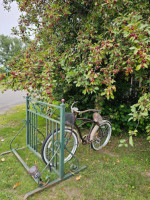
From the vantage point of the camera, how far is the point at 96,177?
2.28 meters

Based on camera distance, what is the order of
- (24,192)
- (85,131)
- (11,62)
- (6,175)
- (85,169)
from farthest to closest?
1. (85,131)
2. (11,62)
3. (85,169)
4. (6,175)
5. (24,192)

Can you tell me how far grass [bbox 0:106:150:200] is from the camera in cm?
196

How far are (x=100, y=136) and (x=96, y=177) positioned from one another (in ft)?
3.32

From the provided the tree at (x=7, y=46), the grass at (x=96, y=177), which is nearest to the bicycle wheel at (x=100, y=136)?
the grass at (x=96, y=177)

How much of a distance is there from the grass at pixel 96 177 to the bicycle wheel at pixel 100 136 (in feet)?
0.47

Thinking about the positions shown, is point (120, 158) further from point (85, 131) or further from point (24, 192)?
point (24, 192)

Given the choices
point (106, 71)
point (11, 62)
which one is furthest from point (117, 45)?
point (11, 62)

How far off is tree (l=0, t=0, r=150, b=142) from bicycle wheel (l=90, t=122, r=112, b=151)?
56cm

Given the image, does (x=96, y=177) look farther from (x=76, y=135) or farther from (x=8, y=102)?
(x=8, y=102)

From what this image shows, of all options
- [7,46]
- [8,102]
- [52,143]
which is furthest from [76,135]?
[7,46]

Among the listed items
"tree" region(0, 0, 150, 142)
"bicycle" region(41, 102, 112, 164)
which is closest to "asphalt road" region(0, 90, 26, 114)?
"tree" region(0, 0, 150, 142)

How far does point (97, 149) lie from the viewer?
10.2 ft

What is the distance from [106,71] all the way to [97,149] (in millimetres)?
1687

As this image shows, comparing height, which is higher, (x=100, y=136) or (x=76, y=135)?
(x=76, y=135)
